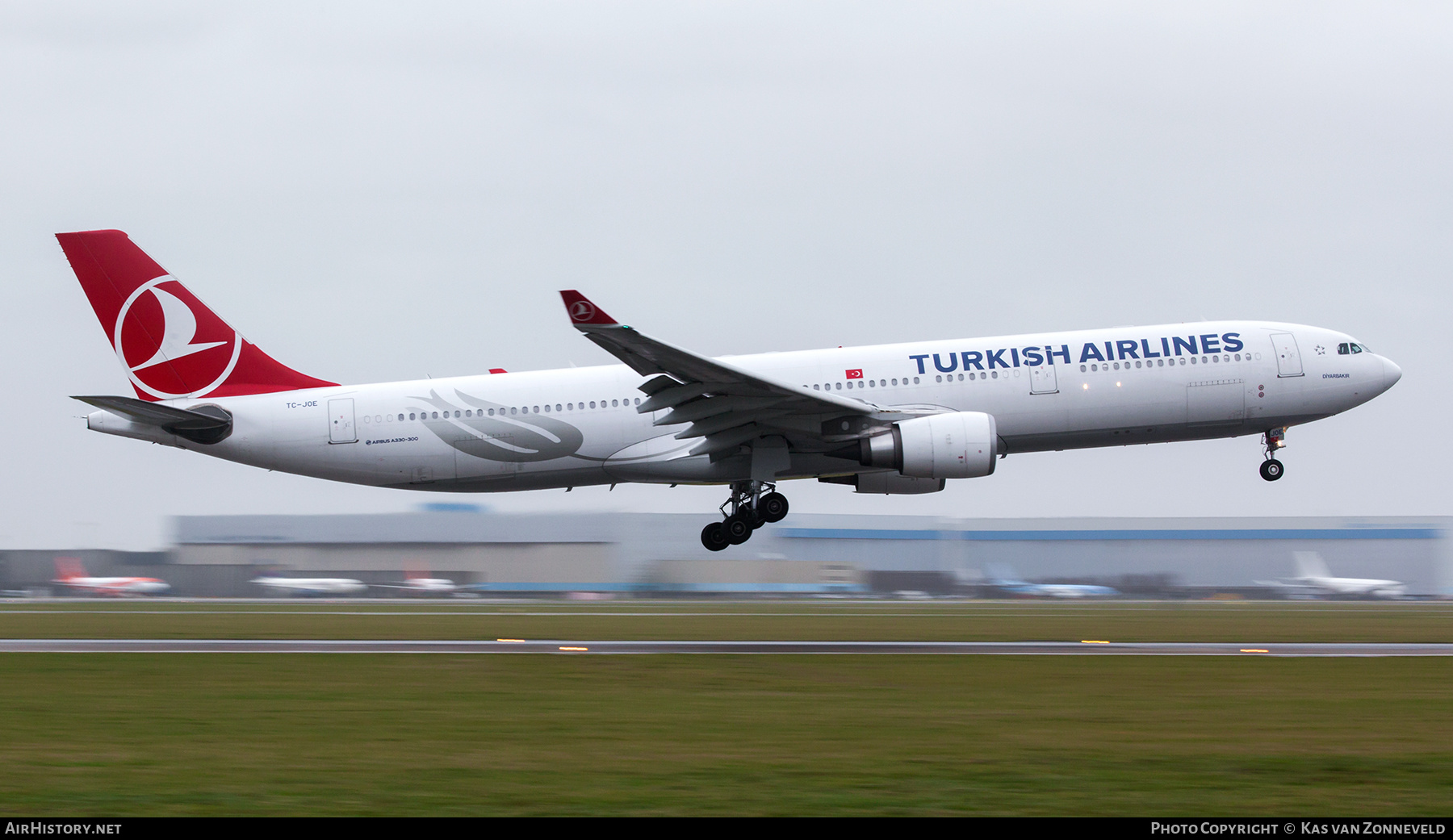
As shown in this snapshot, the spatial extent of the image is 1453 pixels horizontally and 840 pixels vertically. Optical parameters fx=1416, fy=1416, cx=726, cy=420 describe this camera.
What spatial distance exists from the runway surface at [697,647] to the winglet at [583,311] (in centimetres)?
630

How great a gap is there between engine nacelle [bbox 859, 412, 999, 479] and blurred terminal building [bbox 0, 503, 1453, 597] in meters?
42.9

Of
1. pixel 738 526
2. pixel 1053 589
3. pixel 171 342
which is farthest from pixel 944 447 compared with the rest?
pixel 1053 589

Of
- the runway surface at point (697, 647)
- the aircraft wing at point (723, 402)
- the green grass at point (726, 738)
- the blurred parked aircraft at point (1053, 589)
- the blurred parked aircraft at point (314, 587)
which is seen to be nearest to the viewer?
the green grass at point (726, 738)

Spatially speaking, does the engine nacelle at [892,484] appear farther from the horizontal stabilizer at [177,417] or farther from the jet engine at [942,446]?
the horizontal stabilizer at [177,417]

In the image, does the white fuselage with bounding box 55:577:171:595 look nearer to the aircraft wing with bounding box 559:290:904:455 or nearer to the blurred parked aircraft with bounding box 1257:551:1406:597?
the aircraft wing with bounding box 559:290:904:455

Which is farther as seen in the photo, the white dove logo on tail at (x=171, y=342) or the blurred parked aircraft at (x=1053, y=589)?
the blurred parked aircraft at (x=1053, y=589)

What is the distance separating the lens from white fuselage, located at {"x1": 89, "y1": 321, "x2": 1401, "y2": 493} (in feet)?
104

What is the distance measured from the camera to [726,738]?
52.0ft

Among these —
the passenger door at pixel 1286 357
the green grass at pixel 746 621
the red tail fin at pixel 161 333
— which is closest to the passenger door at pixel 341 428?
the red tail fin at pixel 161 333

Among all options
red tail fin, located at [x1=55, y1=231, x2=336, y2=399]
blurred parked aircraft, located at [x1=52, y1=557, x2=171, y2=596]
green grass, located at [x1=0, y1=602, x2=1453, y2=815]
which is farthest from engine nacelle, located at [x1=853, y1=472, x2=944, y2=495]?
blurred parked aircraft, located at [x1=52, y1=557, x2=171, y2=596]

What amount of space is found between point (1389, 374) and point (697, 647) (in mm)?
18124

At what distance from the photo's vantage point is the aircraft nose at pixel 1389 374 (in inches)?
1315

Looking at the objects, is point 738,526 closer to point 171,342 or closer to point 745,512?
point 745,512
